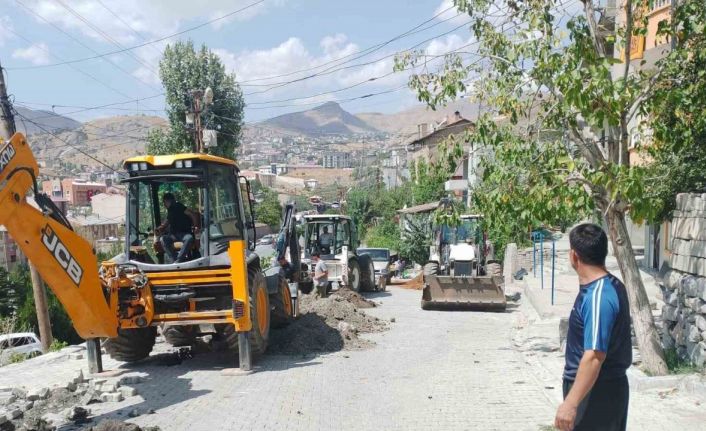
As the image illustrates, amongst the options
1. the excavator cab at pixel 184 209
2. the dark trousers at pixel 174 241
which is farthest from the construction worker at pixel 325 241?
the dark trousers at pixel 174 241

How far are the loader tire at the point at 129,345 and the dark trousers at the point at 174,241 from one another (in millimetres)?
1317

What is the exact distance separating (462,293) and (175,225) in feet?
30.3

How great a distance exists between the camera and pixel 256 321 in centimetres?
977

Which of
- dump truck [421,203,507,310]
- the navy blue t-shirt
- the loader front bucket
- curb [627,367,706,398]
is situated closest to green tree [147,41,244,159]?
dump truck [421,203,507,310]

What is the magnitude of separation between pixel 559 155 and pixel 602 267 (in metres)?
4.59

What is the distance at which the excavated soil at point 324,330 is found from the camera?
1134 cm

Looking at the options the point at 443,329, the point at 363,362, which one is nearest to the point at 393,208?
the point at 443,329

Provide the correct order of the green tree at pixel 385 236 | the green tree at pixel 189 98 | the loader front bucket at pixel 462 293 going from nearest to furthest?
the loader front bucket at pixel 462 293 < the green tree at pixel 189 98 < the green tree at pixel 385 236

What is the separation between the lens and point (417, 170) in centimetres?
966

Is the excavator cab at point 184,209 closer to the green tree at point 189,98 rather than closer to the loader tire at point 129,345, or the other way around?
the loader tire at point 129,345

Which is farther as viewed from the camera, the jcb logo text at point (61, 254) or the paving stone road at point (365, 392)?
the jcb logo text at point (61, 254)

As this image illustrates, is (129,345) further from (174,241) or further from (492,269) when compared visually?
(492,269)

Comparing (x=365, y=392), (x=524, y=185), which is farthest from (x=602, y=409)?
(x=524, y=185)

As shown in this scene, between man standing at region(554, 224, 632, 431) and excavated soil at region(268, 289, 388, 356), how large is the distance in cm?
770
